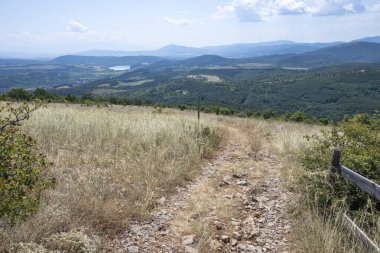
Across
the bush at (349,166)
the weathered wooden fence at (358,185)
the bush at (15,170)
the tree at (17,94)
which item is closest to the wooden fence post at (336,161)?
the weathered wooden fence at (358,185)

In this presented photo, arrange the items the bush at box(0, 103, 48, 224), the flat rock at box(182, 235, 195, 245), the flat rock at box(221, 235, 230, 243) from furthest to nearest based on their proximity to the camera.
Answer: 1. the flat rock at box(221, 235, 230, 243)
2. the flat rock at box(182, 235, 195, 245)
3. the bush at box(0, 103, 48, 224)

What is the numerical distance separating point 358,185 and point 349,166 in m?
0.99

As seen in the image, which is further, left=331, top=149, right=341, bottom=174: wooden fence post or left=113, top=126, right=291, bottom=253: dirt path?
left=331, top=149, right=341, bottom=174: wooden fence post

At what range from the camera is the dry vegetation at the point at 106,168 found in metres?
4.43

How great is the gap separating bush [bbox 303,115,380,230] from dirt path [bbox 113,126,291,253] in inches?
29.1

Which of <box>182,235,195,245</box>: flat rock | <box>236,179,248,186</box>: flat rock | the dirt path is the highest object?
<box>182,235,195,245</box>: flat rock

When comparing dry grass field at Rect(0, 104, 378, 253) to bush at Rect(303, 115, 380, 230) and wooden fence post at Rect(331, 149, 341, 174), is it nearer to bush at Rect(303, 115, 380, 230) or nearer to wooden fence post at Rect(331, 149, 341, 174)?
bush at Rect(303, 115, 380, 230)

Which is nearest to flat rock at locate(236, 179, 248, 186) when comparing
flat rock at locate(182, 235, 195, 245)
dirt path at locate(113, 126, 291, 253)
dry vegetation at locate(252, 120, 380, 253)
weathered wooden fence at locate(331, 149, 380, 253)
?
dirt path at locate(113, 126, 291, 253)

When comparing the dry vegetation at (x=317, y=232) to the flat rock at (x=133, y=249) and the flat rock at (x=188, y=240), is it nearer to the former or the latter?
the flat rock at (x=188, y=240)

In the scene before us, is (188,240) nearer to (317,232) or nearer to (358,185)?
(317,232)

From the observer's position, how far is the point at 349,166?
17.3ft

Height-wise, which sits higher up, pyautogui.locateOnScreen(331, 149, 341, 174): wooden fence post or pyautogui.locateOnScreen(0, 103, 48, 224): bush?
pyautogui.locateOnScreen(0, 103, 48, 224): bush

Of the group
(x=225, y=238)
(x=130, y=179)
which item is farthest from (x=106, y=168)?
(x=225, y=238)

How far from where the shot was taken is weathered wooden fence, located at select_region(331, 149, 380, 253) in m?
3.65
